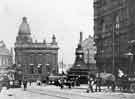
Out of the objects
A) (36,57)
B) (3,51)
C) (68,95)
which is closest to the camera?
(68,95)

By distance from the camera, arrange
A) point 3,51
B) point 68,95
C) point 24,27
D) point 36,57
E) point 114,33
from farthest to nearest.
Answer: point 24,27, point 36,57, point 3,51, point 114,33, point 68,95

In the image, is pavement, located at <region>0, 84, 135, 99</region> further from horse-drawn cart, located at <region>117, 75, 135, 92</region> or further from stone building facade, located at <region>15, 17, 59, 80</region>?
stone building facade, located at <region>15, 17, 59, 80</region>

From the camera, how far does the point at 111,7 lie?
69500mm

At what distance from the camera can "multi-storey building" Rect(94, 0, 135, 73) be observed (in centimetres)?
6097

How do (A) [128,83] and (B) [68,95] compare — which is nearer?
(B) [68,95]

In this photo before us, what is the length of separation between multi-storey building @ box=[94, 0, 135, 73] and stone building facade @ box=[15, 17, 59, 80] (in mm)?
84552

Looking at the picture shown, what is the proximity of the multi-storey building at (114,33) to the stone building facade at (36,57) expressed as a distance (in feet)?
277

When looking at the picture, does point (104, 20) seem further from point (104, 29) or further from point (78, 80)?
point (78, 80)

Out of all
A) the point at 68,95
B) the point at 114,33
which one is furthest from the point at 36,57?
the point at 68,95

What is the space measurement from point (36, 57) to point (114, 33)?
101572mm

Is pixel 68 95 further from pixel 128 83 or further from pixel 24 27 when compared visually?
pixel 24 27

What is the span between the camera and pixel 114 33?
211 feet

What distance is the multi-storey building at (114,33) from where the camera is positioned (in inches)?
2400

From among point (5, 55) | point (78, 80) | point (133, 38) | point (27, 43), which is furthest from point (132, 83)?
point (27, 43)
